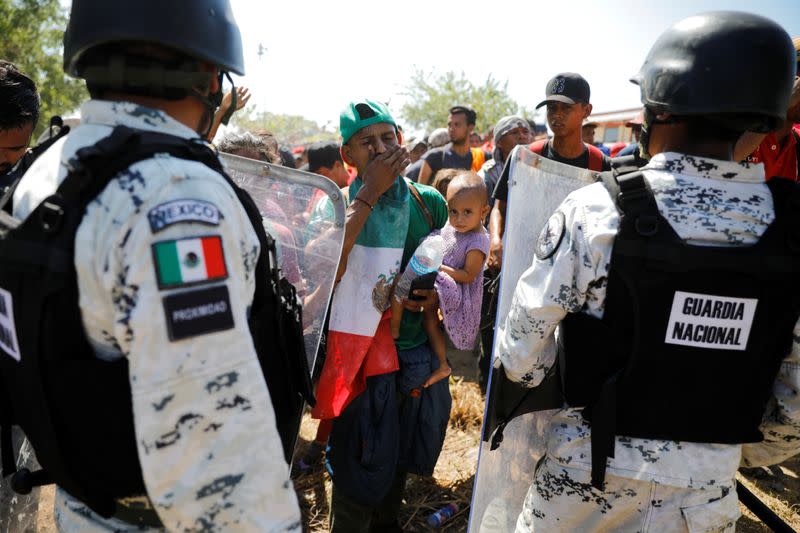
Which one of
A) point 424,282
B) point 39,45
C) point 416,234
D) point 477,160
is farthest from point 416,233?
point 39,45

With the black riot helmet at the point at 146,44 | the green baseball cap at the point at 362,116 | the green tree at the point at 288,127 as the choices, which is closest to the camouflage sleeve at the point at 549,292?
the black riot helmet at the point at 146,44

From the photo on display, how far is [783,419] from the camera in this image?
1.62 metres

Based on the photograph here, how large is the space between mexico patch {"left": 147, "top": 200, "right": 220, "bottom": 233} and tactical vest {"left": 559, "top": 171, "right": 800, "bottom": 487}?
1.00m

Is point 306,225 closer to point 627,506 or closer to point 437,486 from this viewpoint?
point 627,506

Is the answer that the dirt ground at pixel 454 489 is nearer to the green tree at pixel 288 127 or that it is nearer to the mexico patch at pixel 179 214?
the mexico patch at pixel 179 214

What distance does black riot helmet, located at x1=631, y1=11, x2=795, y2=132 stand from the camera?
57.9 inches

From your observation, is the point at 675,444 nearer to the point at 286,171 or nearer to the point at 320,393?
the point at 320,393

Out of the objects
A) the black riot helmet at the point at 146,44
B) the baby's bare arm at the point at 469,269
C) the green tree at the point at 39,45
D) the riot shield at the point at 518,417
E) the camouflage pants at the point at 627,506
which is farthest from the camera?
the green tree at the point at 39,45

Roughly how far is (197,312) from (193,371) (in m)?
0.11

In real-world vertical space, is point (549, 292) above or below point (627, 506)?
above

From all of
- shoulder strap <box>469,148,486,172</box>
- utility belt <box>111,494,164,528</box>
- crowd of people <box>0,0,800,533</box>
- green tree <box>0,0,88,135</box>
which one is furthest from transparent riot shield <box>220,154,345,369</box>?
green tree <box>0,0,88,135</box>

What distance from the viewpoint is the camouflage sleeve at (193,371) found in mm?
966

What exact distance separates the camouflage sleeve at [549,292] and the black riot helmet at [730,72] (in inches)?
16.3

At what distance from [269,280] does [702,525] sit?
4.44 ft
